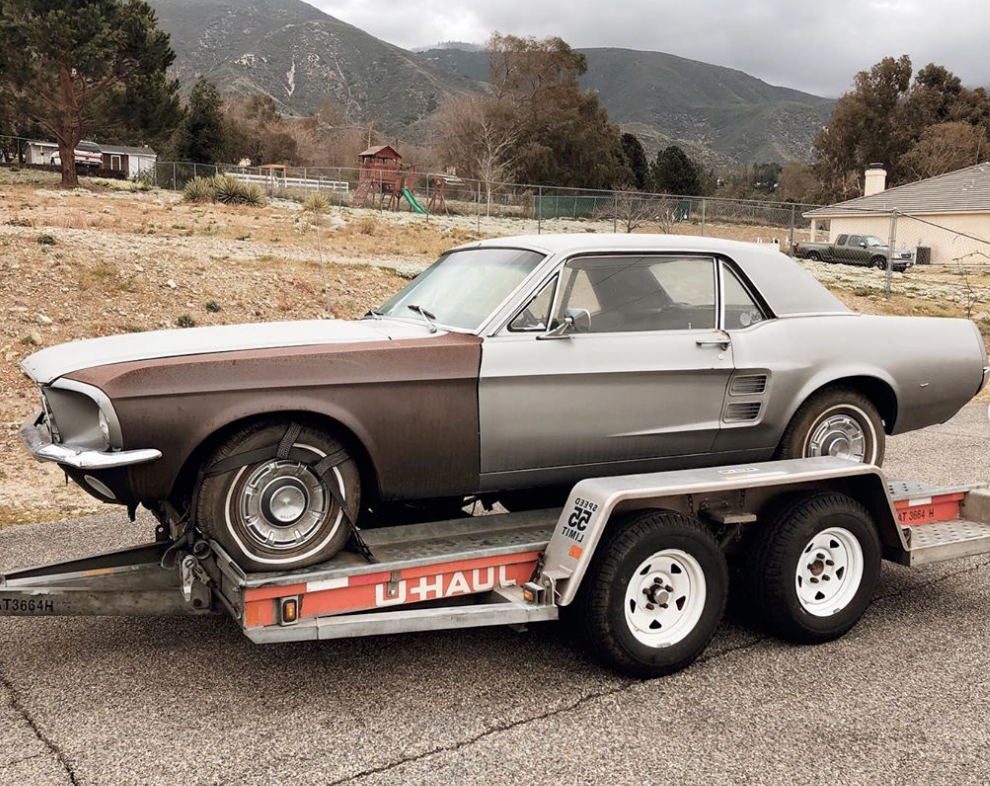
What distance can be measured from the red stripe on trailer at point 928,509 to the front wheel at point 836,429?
355 millimetres

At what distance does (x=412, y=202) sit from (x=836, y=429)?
31424 millimetres

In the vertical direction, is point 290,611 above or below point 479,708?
above

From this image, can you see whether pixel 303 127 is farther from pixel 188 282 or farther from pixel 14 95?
pixel 188 282

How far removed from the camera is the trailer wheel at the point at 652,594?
13.6 feet

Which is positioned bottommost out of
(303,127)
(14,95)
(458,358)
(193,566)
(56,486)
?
(56,486)

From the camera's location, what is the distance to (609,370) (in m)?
4.61

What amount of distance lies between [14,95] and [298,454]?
37975mm

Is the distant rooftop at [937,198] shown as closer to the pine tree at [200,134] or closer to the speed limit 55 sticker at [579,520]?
the pine tree at [200,134]

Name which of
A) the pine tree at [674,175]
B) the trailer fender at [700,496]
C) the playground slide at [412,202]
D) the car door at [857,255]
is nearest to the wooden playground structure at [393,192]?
the playground slide at [412,202]

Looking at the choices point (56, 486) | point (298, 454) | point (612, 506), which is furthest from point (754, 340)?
point (56, 486)

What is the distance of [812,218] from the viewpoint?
154 feet

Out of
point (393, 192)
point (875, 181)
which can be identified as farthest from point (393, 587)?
point (875, 181)

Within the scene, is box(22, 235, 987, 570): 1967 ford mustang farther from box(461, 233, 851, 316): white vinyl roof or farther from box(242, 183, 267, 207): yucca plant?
box(242, 183, 267, 207): yucca plant

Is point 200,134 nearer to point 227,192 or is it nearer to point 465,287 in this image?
point 227,192
